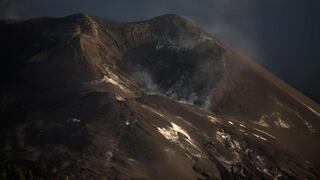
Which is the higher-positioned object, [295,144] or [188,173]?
[188,173]

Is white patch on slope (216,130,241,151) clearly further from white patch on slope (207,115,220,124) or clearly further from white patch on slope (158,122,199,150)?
white patch on slope (158,122,199,150)

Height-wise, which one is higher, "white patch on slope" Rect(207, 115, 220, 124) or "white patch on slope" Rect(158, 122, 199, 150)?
"white patch on slope" Rect(158, 122, 199, 150)

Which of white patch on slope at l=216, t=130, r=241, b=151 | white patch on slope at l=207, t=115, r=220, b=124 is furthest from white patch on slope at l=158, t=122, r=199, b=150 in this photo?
white patch on slope at l=207, t=115, r=220, b=124

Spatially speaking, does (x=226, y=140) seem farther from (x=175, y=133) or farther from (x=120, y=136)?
(x=120, y=136)

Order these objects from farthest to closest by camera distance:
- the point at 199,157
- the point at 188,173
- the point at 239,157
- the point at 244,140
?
the point at 244,140
the point at 239,157
the point at 199,157
the point at 188,173

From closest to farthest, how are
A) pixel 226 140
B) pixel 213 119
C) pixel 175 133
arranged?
pixel 175 133
pixel 226 140
pixel 213 119

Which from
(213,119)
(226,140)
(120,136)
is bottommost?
(213,119)

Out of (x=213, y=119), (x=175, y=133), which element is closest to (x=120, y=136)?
(x=175, y=133)

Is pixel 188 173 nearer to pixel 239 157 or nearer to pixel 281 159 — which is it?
pixel 239 157

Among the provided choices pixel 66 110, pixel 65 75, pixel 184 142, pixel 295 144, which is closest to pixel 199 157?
pixel 184 142

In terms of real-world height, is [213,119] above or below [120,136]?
below

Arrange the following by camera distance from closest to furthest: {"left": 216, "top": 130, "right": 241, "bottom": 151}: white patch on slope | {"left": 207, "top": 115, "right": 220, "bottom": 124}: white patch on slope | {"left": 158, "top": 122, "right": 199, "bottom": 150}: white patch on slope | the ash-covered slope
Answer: the ash-covered slope
{"left": 158, "top": 122, "right": 199, "bottom": 150}: white patch on slope
{"left": 216, "top": 130, "right": 241, "bottom": 151}: white patch on slope
{"left": 207, "top": 115, "right": 220, "bottom": 124}: white patch on slope
